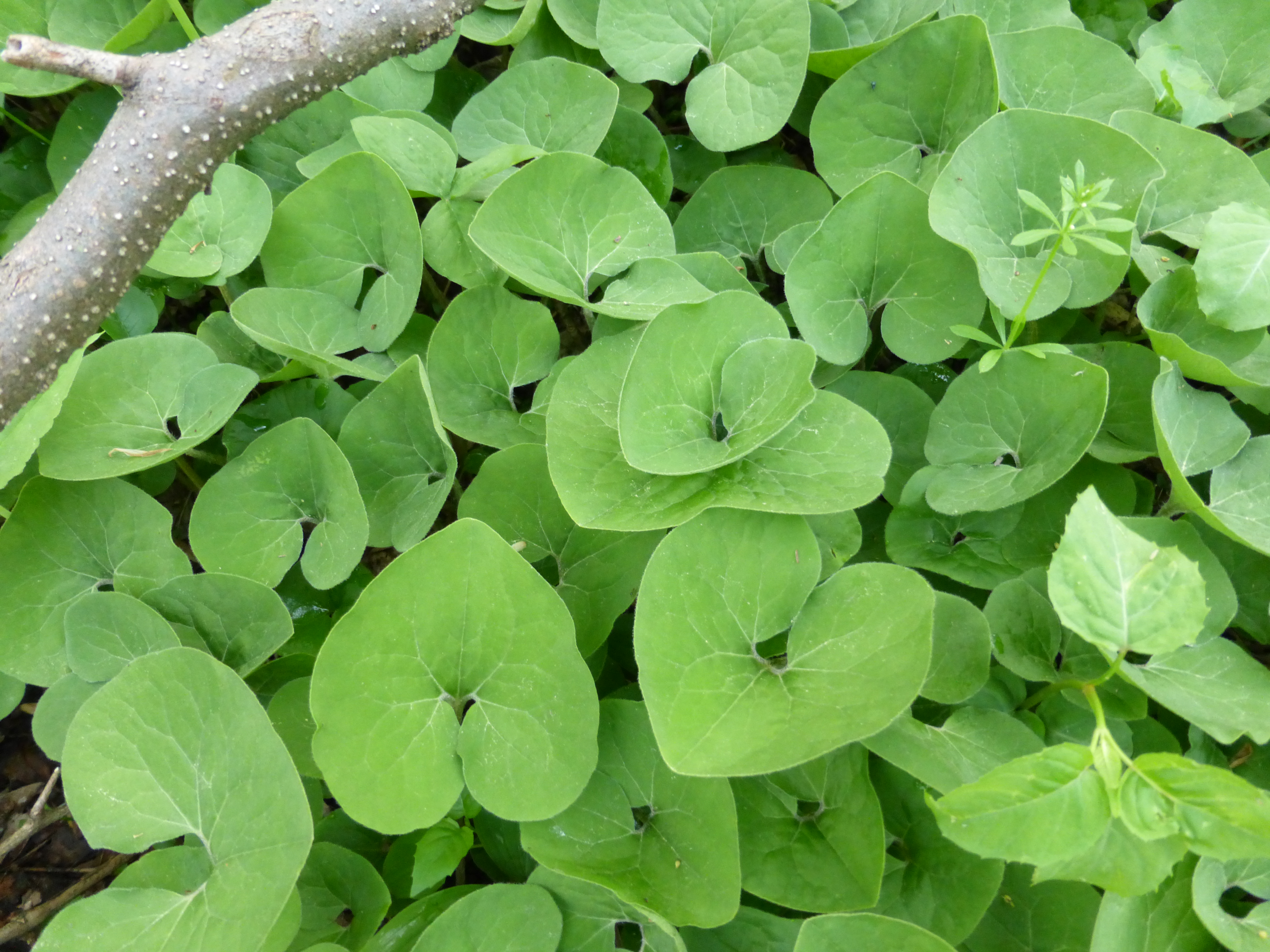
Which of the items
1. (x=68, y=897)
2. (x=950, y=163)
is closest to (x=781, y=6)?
(x=950, y=163)

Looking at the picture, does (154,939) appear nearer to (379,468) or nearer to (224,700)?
(224,700)

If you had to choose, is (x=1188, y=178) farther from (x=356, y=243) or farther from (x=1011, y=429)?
(x=356, y=243)

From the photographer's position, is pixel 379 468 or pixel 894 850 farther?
pixel 379 468

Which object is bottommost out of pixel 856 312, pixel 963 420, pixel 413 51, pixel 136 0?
pixel 963 420

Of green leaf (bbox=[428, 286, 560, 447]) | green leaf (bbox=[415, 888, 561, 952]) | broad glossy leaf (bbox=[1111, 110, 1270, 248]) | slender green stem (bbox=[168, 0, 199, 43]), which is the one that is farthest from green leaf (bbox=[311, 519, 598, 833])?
slender green stem (bbox=[168, 0, 199, 43])

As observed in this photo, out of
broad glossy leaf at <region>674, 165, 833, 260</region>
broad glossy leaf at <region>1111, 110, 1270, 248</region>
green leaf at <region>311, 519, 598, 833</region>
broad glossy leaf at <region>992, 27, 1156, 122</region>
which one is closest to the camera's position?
green leaf at <region>311, 519, 598, 833</region>

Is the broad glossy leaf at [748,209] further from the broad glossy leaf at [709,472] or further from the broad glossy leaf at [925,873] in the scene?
the broad glossy leaf at [925,873]

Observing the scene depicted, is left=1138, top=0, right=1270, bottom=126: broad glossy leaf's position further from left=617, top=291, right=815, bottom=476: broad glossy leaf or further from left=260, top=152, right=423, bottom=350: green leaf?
left=260, top=152, right=423, bottom=350: green leaf

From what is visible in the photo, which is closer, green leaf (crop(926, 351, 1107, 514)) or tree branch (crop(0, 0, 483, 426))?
green leaf (crop(926, 351, 1107, 514))
